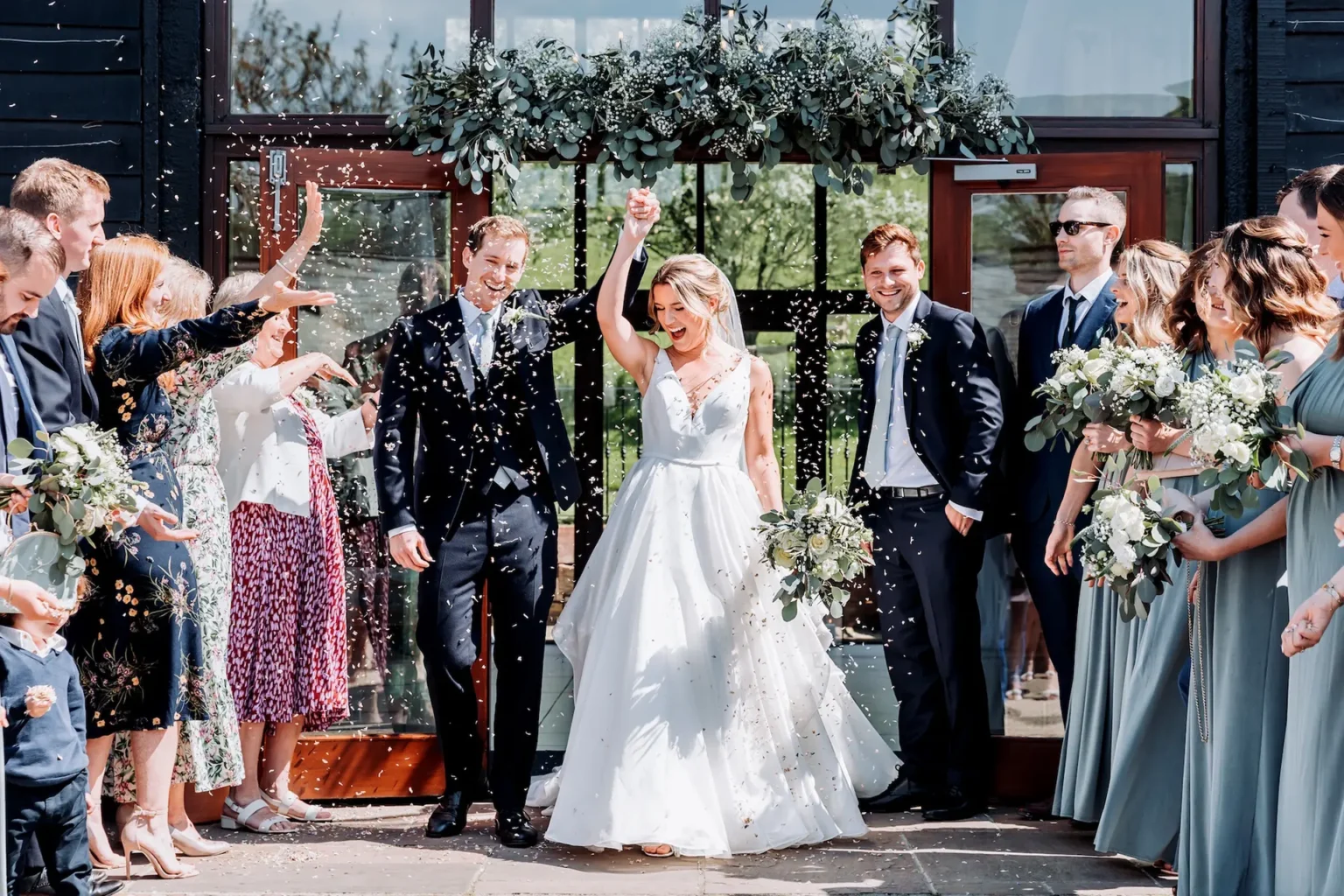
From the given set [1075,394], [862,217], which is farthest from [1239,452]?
[862,217]

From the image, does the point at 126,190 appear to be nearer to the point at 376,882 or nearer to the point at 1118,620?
the point at 376,882

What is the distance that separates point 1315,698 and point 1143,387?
878 mm

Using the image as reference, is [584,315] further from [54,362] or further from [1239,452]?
[1239,452]

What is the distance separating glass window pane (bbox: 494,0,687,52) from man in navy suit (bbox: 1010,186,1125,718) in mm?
1788

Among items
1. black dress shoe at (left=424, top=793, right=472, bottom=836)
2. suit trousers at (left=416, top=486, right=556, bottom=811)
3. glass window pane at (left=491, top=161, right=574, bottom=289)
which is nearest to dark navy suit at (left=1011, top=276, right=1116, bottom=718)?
suit trousers at (left=416, top=486, right=556, bottom=811)

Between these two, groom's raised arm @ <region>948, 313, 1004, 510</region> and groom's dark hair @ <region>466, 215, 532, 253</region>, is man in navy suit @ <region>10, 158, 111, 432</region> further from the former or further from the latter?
groom's raised arm @ <region>948, 313, 1004, 510</region>

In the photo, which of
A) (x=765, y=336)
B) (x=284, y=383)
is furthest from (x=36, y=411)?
(x=765, y=336)

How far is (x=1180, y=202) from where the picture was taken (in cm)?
557

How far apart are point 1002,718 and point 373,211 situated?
10.2 feet

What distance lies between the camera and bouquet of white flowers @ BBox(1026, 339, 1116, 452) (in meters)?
3.74

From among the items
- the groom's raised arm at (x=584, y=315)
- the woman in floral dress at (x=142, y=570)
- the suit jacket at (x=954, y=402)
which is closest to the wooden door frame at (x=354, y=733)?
the groom's raised arm at (x=584, y=315)

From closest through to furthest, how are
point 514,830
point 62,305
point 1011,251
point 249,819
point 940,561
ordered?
point 62,305
point 514,830
point 249,819
point 940,561
point 1011,251

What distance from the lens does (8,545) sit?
3.48m

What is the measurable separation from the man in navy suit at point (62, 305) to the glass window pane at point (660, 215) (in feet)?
7.53
